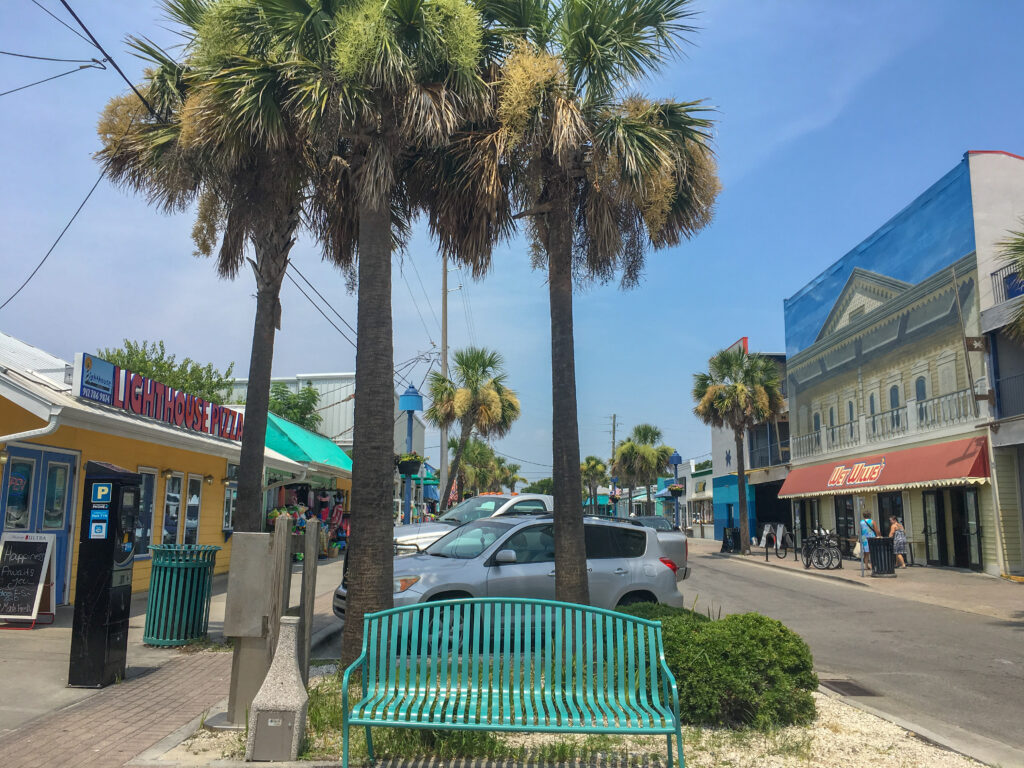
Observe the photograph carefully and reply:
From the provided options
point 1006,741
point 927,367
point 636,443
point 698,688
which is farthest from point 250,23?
point 636,443

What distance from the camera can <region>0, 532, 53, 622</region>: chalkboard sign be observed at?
32.6 ft

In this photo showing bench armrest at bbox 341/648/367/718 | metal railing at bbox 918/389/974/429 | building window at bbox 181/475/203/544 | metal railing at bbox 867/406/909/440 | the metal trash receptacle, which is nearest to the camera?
bench armrest at bbox 341/648/367/718

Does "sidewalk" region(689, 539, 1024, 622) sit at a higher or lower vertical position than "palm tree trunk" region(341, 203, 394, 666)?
lower

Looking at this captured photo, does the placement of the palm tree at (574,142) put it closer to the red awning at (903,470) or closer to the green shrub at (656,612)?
the green shrub at (656,612)

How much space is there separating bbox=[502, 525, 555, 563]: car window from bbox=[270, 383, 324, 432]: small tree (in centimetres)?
3456

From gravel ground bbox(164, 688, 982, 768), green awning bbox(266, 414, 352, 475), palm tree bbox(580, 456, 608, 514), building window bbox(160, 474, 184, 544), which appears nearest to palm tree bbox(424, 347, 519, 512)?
green awning bbox(266, 414, 352, 475)

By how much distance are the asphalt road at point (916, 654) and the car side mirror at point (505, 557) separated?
373 cm

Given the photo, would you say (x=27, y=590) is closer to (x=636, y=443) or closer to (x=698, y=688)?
(x=698, y=688)

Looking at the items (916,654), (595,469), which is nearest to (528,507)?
(916,654)

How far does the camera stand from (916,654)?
10625 mm

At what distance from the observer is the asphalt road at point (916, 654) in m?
7.03

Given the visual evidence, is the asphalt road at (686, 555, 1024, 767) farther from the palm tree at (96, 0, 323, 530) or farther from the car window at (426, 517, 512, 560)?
the palm tree at (96, 0, 323, 530)

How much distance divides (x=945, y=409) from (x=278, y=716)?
23.5 meters

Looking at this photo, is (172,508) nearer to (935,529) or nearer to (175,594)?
(175,594)
